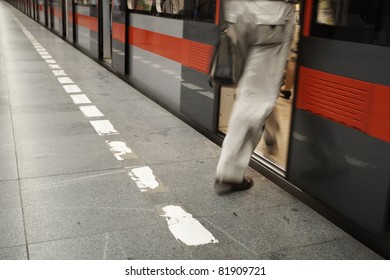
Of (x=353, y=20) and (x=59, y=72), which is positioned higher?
(x=353, y=20)

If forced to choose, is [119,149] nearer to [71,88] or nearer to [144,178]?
[144,178]

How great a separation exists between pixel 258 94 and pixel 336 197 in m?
0.77

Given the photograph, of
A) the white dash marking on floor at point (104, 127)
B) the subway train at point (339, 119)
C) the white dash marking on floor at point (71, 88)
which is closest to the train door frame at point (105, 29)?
the white dash marking on floor at point (71, 88)

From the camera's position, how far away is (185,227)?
8.49 ft

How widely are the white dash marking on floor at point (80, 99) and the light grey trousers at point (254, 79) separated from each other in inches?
125

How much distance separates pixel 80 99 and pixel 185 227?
12.0 ft

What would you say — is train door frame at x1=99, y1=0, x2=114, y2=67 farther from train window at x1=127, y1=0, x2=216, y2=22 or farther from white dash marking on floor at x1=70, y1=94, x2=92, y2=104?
white dash marking on floor at x1=70, y1=94, x2=92, y2=104

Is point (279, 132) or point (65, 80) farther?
point (65, 80)

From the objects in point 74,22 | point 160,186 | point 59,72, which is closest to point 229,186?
point 160,186

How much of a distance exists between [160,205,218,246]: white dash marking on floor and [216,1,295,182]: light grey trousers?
40 cm

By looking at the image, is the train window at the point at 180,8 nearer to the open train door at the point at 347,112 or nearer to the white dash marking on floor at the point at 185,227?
the open train door at the point at 347,112

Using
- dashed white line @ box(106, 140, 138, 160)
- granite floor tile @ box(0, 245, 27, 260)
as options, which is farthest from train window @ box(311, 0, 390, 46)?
granite floor tile @ box(0, 245, 27, 260)

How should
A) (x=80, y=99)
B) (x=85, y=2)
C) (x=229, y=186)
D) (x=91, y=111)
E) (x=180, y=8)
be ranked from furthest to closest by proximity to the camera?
(x=85, y=2), (x=80, y=99), (x=91, y=111), (x=180, y=8), (x=229, y=186)

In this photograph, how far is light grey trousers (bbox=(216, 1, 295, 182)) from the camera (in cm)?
267
